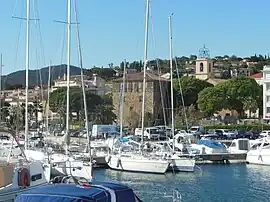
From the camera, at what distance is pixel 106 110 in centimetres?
9412

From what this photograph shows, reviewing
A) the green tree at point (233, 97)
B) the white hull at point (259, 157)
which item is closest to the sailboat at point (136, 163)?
the white hull at point (259, 157)

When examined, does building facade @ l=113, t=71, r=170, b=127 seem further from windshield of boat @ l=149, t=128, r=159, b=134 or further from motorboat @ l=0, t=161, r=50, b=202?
motorboat @ l=0, t=161, r=50, b=202

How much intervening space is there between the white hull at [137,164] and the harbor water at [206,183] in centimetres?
51

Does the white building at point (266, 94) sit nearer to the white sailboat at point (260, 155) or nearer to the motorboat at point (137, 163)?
the white sailboat at point (260, 155)

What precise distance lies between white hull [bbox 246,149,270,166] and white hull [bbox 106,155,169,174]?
33.8ft

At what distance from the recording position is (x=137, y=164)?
1426 inches

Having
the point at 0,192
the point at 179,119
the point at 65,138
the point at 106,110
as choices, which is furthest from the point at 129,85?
the point at 0,192

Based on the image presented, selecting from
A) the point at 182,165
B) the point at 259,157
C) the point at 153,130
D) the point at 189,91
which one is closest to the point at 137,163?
the point at 182,165

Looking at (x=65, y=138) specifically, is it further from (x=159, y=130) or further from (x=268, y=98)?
(x=268, y=98)

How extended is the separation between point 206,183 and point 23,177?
1723 cm

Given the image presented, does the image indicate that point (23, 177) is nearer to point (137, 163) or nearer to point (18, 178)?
point (18, 178)

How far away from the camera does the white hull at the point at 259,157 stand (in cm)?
4256

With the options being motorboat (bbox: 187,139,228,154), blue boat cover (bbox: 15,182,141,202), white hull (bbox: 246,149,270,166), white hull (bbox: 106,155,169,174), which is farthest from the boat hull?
blue boat cover (bbox: 15,182,141,202)

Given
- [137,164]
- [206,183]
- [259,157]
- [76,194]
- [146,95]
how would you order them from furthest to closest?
[146,95] → [259,157] → [137,164] → [206,183] → [76,194]
